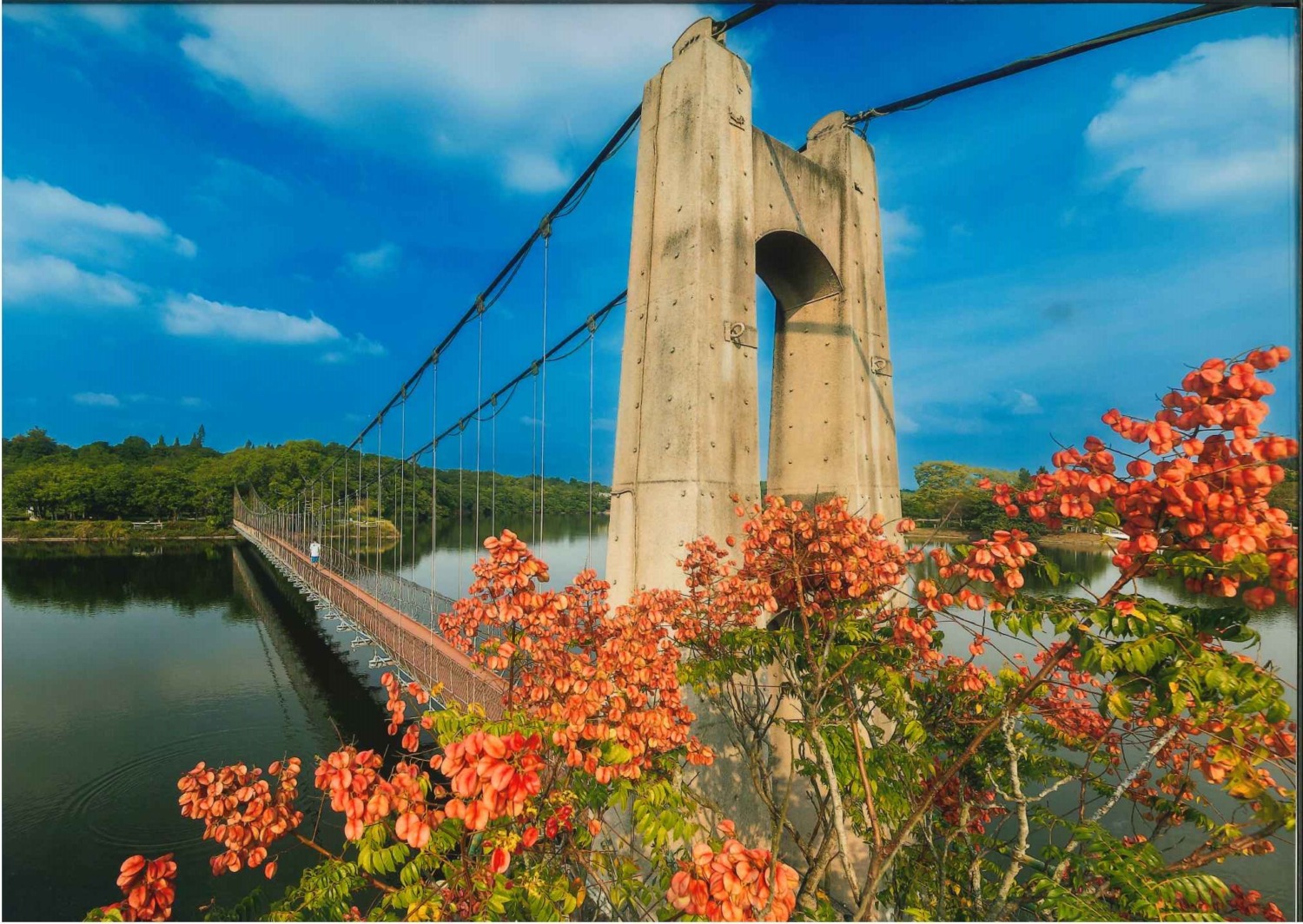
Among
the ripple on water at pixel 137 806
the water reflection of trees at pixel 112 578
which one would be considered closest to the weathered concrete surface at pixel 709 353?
the ripple on water at pixel 137 806

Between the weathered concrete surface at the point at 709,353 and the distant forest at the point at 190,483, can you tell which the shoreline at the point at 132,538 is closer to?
the distant forest at the point at 190,483

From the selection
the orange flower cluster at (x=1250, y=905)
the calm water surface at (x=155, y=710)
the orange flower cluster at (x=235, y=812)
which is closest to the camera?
the orange flower cluster at (x=235, y=812)

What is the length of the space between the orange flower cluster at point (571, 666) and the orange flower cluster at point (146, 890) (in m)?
0.88

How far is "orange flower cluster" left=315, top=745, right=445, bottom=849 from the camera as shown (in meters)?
1.25

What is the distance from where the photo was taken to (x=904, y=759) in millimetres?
2193

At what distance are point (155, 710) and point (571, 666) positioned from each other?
53.1ft

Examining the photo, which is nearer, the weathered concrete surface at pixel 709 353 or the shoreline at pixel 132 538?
the weathered concrete surface at pixel 709 353

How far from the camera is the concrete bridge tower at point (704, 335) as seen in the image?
299 cm

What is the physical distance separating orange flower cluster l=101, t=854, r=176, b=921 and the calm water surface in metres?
2.72

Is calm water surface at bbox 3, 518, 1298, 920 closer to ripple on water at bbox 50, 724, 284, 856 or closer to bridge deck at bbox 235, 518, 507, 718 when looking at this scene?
ripple on water at bbox 50, 724, 284, 856

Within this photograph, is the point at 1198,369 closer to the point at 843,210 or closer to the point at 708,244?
the point at 708,244

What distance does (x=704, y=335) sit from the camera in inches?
118

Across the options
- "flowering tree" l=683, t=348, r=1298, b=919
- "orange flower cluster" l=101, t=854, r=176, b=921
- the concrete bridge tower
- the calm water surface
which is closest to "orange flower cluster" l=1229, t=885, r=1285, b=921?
"flowering tree" l=683, t=348, r=1298, b=919

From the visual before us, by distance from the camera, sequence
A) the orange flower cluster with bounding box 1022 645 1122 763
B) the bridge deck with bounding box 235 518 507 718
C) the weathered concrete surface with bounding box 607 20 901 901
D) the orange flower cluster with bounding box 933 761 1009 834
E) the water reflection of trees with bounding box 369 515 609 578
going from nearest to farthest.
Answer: the orange flower cluster with bounding box 1022 645 1122 763, the orange flower cluster with bounding box 933 761 1009 834, the weathered concrete surface with bounding box 607 20 901 901, the bridge deck with bounding box 235 518 507 718, the water reflection of trees with bounding box 369 515 609 578
